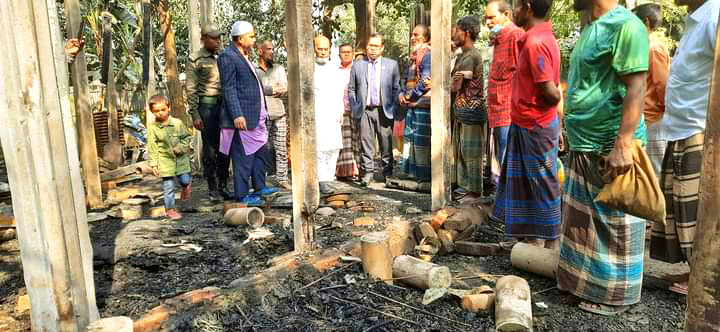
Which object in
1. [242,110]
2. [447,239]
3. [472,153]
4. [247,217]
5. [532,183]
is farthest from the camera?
[242,110]

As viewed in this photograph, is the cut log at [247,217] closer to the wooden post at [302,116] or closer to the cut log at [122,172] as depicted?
the wooden post at [302,116]

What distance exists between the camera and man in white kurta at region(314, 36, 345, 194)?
20.0 feet

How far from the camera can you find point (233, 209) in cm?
466

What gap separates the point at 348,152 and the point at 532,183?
3298 millimetres

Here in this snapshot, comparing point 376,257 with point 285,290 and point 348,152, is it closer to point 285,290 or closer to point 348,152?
point 285,290

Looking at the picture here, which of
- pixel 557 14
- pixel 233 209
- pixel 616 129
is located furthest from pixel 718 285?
pixel 557 14

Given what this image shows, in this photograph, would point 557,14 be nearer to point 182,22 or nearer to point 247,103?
point 247,103

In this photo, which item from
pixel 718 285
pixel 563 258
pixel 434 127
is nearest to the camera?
pixel 718 285

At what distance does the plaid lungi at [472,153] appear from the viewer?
4945mm

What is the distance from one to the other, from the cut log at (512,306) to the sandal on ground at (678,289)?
41.1 inches

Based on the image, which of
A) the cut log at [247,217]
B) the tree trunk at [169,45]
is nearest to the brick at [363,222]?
the cut log at [247,217]

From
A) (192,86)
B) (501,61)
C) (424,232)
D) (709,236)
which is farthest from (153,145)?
(709,236)

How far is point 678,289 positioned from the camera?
311cm

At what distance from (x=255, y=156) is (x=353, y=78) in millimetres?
1600
